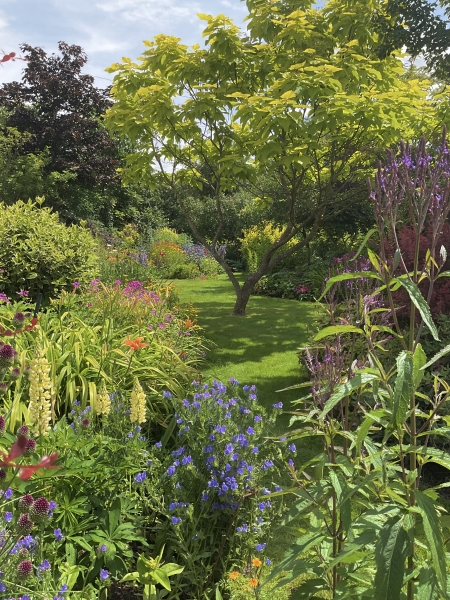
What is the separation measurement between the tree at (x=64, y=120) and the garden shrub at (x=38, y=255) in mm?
13053

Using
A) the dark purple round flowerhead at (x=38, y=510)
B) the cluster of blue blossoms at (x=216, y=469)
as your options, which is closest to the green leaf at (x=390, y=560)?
the dark purple round flowerhead at (x=38, y=510)

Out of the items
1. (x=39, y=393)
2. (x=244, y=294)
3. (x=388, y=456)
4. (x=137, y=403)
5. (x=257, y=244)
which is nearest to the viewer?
(x=388, y=456)

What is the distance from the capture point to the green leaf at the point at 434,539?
109 cm

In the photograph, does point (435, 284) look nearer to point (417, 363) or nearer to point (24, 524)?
point (417, 363)

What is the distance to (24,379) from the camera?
311 cm

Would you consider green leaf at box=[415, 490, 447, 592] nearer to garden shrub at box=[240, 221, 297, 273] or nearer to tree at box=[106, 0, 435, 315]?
tree at box=[106, 0, 435, 315]

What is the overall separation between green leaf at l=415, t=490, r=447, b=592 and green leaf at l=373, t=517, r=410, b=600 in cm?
6

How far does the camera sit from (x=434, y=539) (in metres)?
1.11

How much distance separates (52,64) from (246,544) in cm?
2201

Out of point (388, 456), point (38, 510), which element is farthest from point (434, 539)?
point (38, 510)

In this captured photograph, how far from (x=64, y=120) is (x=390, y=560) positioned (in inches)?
812

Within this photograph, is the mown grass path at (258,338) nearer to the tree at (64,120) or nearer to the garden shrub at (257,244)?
the garden shrub at (257,244)

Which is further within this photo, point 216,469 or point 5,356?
point 216,469

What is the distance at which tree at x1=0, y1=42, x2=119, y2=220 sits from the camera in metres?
18.5
